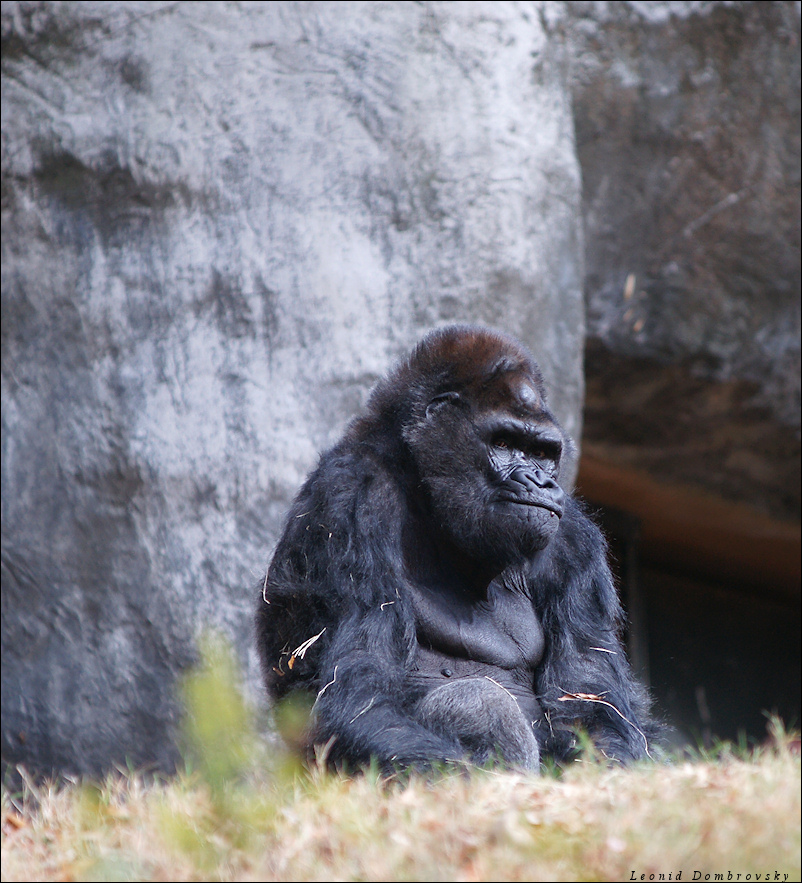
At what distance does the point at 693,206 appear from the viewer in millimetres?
7570

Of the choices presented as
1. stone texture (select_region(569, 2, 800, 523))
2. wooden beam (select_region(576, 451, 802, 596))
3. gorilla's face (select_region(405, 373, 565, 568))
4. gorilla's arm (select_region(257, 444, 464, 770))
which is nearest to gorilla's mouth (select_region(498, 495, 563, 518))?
gorilla's face (select_region(405, 373, 565, 568))

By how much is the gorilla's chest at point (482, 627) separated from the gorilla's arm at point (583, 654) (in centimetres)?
8

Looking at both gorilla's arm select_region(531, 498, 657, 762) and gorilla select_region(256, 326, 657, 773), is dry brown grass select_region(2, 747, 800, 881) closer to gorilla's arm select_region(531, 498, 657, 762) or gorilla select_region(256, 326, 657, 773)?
gorilla select_region(256, 326, 657, 773)

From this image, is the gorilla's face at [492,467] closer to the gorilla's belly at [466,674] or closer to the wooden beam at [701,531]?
the gorilla's belly at [466,674]

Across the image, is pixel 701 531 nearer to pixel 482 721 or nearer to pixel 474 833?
pixel 482 721

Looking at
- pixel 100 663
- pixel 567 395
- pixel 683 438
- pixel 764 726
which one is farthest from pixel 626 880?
pixel 764 726

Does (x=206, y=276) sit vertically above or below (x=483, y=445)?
above

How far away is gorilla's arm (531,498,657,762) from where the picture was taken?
392 cm

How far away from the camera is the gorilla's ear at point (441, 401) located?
423 centimetres

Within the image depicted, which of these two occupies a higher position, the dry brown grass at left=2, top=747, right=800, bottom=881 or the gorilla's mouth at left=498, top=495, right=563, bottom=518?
the gorilla's mouth at left=498, top=495, right=563, bottom=518

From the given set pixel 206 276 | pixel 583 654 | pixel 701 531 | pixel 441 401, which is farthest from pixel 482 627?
pixel 701 531

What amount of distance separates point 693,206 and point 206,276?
3.53m

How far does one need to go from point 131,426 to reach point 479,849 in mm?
4016

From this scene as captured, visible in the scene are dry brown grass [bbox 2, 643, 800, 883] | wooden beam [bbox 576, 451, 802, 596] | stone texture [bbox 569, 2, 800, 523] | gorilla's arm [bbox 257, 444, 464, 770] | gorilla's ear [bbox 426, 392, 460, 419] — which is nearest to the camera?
dry brown grass [bbox 2, 643, 800, 883]
